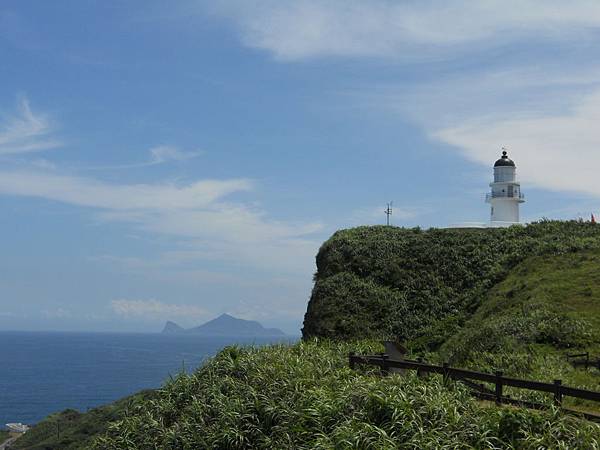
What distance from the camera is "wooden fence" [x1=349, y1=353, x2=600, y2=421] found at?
10944 mm

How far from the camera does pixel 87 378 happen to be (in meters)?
185

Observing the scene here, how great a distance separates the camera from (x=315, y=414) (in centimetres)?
1286

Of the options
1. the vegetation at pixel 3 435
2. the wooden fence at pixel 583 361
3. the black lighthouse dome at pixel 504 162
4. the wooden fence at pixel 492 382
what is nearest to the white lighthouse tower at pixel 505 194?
the black lighthouse dome at pixel 504 162

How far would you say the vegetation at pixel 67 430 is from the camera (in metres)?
65.2

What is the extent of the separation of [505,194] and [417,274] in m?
18.3

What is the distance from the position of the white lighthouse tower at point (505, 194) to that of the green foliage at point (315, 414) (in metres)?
40.6

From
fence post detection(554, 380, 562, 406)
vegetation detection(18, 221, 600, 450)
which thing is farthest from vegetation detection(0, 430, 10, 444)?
fence post detection(554, 380, 562, 406)

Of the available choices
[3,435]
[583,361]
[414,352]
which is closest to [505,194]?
[414,352]

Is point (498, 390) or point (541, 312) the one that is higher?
point (541, 312)

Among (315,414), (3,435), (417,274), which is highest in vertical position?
(417,274)

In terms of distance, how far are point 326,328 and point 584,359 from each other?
1685 centimetres

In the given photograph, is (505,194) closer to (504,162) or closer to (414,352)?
(504,162)

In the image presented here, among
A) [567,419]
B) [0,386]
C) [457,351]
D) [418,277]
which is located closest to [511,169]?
[418,277]

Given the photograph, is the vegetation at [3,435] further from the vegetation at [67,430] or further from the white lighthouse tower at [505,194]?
the white lighthouse tower at [505,194]
